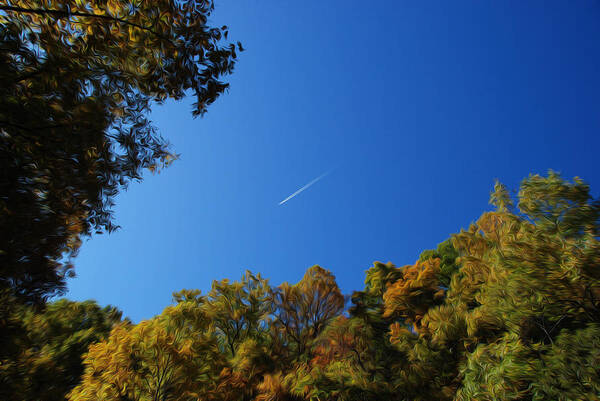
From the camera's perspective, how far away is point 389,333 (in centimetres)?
1208

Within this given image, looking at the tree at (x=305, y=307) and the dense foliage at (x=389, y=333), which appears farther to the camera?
the tree at (x=305, y=307)

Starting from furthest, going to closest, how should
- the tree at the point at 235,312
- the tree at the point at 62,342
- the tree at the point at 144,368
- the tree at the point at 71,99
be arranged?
the tree at the point at 235,312 < the tree at the point at 62,342 < the tree at the point at 144,368 < the tree at the point at 71,99

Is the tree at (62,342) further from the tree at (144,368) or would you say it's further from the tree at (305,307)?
the tree at (305,307)

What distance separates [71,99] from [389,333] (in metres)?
12.4

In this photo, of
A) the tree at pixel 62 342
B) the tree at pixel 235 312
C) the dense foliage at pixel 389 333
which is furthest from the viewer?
the tree at pixel 235 312

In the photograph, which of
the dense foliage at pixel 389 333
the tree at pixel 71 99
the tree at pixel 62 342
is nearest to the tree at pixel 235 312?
the dense foliage at pixel 389 333

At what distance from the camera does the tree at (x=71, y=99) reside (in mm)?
3721

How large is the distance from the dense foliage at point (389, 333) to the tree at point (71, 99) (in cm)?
138

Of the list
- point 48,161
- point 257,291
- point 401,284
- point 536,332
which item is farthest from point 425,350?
point 48,161

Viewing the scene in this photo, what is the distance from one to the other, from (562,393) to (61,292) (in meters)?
8.92

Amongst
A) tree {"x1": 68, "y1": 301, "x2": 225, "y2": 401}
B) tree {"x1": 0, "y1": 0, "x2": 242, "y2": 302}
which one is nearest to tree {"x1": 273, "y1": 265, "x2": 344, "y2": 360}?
tree {"x1": 68, "y1": 301, "x2": 225, "y2": 401}

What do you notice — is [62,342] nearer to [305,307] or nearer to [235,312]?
[235,312]

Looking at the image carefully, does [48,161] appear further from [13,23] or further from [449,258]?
[449,258]

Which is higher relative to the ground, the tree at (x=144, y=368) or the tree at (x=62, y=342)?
the tree at (x=62, y=342)
